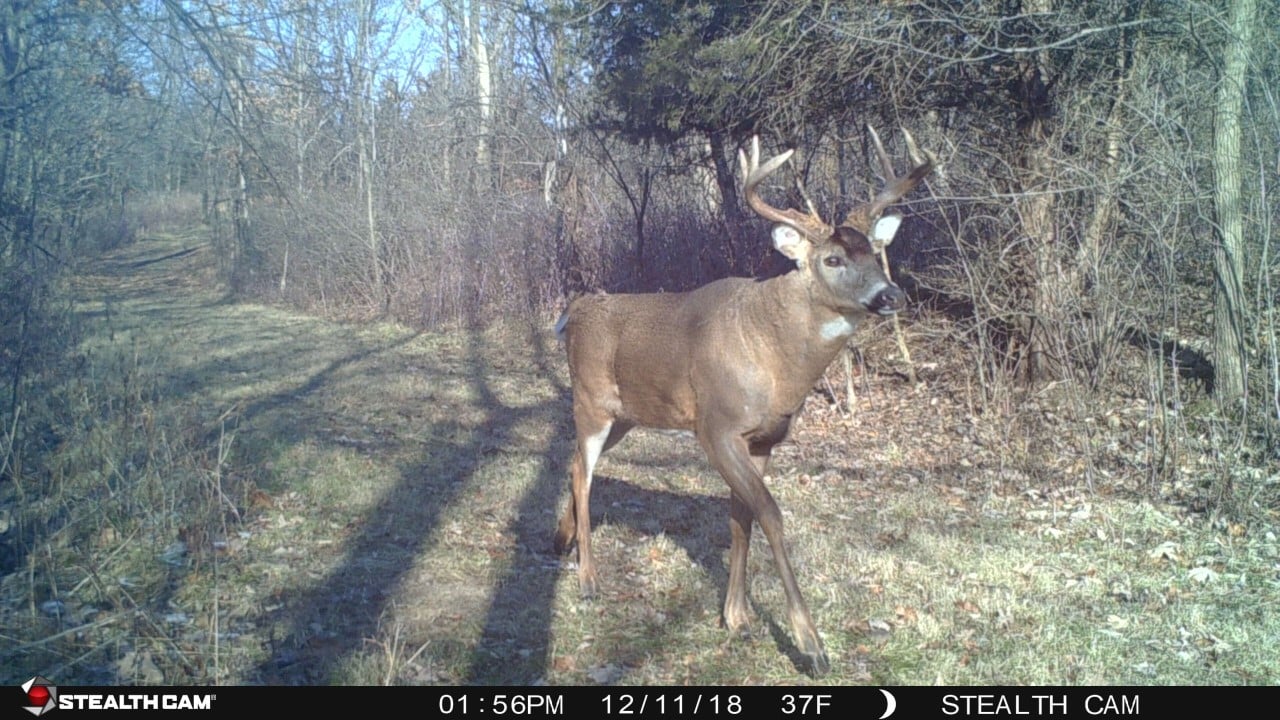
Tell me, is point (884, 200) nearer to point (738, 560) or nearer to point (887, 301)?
point (887, 301)

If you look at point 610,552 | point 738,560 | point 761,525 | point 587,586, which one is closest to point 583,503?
point 587,586

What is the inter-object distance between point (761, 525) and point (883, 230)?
189cm

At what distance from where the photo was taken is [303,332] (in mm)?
19703

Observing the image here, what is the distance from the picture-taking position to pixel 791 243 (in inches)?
220

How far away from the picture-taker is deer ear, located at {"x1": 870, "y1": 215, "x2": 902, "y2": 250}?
5676 mm

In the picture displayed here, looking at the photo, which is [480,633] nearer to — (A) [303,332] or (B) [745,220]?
(B) [745,220]

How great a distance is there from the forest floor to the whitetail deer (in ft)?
2.03

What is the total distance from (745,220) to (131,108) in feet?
30.4

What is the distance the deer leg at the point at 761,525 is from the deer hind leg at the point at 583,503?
3.41ft

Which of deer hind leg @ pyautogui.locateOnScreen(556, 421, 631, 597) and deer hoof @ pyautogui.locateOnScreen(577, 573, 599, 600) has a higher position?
deer hind leg @ pyautogui.locateOnScreen(556, 421, 631, 597)

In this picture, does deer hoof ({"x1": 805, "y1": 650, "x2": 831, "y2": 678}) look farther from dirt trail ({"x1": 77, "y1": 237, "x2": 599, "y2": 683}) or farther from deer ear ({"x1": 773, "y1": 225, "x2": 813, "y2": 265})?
deer ear ({"x1": 773, "y1": 225, "x2": 813, "y2": 265})

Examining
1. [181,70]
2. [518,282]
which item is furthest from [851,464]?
[518,282]

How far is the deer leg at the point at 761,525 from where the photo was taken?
4.95 metres
